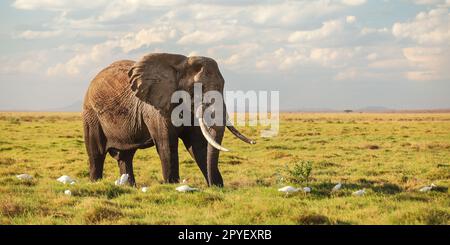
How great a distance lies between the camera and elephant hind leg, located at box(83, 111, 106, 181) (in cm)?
1678

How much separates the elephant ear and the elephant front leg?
2.28 feet

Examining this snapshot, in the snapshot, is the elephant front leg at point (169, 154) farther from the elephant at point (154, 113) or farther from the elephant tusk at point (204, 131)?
the elephant tusk at point (204, 131)

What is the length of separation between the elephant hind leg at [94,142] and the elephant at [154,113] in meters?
0.03

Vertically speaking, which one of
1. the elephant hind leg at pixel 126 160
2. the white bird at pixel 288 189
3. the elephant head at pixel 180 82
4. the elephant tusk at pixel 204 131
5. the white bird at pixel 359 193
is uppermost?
the elephant head at pixel 180 82

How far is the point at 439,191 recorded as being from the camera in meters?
14.4

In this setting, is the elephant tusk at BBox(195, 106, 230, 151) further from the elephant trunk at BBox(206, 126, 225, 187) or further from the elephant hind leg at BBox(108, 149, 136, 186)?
the elephant hind leg at BBox(108, 149, 136, 186)

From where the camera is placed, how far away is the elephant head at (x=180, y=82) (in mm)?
13711

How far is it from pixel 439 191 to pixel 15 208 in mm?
9850

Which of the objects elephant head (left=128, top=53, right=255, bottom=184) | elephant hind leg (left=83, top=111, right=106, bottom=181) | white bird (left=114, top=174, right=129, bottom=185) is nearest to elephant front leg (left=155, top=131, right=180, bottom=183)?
elephant head (left=128, top=53, right=255, bottom=184)

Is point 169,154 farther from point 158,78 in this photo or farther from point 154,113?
point 158,78

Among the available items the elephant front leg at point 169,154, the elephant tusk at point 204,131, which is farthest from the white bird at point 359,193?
the elephant front leg at point 169,154
